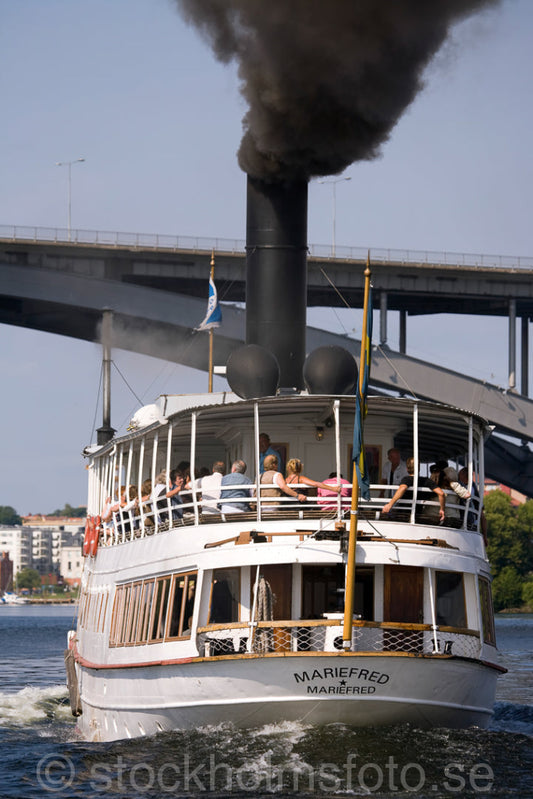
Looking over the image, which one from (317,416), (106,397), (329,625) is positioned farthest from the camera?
(106,397)

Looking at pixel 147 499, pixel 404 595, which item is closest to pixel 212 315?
pixel 147 499

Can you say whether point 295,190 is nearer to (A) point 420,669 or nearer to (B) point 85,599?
(B) point 85,599

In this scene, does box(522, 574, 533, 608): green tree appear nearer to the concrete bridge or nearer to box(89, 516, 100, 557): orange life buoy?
the concrete bridge

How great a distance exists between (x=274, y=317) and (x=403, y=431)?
154 inches

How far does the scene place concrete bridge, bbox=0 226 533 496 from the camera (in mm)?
60906

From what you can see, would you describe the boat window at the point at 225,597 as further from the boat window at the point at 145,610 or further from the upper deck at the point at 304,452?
the boat window at the point at 145,610

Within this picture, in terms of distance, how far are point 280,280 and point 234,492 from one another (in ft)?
21.2

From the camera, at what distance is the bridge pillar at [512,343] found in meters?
66.6

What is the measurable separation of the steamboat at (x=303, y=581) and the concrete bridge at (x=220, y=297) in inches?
1584

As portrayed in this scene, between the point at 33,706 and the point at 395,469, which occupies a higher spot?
the point at 395,469

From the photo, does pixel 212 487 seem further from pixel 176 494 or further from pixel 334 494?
pixel 334 494

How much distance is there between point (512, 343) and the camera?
66750 millimetres

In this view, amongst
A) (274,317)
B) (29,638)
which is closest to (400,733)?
(274,317)

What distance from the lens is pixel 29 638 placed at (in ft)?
246
